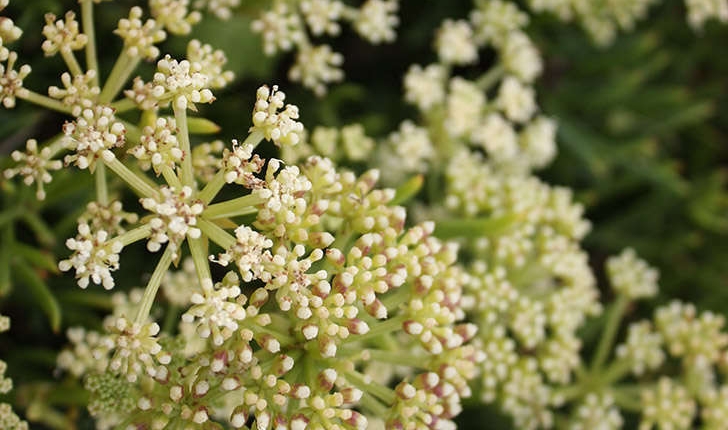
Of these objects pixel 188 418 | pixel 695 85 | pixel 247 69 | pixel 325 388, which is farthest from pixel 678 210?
pixel 188 418

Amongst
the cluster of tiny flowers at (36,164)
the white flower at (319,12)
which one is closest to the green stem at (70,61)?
the cluster of tiny flowers at (36,164)

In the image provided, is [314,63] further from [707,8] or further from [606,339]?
[707,8]

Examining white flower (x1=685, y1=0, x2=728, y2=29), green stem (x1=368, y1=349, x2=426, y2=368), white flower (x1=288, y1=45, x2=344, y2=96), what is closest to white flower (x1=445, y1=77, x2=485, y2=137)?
white flower (x1=288, y1=45, x2=344, y2=96)

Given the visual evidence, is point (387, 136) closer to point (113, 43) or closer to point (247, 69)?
point (247, 69)

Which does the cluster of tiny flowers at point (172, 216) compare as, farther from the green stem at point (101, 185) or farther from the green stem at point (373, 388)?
the green stem at point (373, 388)

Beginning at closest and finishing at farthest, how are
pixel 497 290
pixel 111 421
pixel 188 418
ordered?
1. pixel 188 418
2. pixel 111 421
3. pixel 497 290

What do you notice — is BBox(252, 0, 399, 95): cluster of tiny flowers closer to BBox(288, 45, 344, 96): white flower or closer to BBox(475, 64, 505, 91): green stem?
BBox(288, 45, 344, 96): white flower
